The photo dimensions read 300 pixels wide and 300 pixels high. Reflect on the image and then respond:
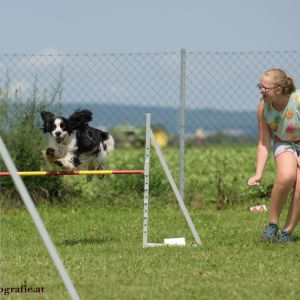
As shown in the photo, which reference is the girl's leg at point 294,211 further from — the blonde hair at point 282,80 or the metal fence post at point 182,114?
the metal fence post at point 182,114

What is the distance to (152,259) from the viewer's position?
19.1 feet

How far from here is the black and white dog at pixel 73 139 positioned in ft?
24.9

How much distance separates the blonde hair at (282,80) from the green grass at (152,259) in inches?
47.1

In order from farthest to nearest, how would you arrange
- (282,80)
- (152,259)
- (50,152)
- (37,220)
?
(50,152) → (282,80) → (152,259) → (37,220)

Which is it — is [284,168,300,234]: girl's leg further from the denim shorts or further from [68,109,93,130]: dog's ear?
[68,109,93,130]: dog's ear

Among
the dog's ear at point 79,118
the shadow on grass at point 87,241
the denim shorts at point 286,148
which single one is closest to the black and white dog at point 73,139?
the dog's ear at point 79,118

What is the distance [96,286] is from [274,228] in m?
2.31

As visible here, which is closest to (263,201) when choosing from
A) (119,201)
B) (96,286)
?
(119,201)

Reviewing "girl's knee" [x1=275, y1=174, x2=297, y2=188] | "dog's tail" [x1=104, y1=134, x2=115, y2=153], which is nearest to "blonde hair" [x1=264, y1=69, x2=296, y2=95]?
"girl's knee" [x1=275, y1=174, x2=297, y2=188]

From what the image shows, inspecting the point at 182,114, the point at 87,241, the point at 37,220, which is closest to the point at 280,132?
the point at 87,241

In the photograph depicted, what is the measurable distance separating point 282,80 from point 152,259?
68.2 inches

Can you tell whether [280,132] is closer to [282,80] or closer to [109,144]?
[282,80]

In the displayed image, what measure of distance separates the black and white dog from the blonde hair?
1.97 m

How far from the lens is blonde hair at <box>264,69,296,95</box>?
21.0ft
